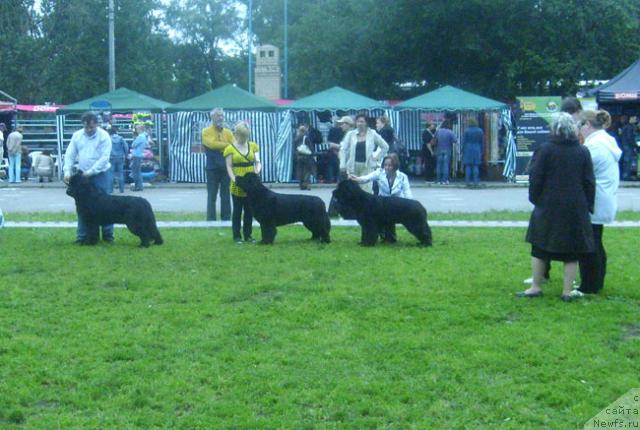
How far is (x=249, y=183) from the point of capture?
1285 centimetres

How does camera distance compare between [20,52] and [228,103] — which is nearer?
[228,103]

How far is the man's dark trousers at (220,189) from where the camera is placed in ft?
49.3

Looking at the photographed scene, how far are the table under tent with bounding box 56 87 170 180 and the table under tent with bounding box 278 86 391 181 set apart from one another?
3.93m

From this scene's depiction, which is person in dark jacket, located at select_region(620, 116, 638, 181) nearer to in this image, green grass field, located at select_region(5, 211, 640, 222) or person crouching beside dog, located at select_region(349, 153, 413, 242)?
green grass field, located at select_region(5, 211, 640, 222)

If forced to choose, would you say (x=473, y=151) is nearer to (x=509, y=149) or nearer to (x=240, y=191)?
(x=509, y=149)

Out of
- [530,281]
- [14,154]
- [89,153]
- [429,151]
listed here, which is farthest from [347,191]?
[14,154]

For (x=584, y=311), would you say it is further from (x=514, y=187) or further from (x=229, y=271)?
(x=514, y=187)

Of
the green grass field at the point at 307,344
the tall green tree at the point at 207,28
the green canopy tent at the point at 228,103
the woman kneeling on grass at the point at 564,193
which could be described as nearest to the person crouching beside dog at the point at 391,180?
the green grass field at the point at 307,344

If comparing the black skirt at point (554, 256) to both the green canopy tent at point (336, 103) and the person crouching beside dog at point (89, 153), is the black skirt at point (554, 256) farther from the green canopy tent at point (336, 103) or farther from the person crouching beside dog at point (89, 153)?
the green canopy tent at point (336, 103)

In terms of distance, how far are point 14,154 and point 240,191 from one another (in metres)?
20.3

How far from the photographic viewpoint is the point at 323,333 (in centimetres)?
771

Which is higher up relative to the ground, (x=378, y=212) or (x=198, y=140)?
(x=198, y=140)

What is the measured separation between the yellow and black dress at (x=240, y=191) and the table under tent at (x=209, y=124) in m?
15.9

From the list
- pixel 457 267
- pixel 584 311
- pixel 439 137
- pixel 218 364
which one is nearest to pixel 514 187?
pixel 439 137
